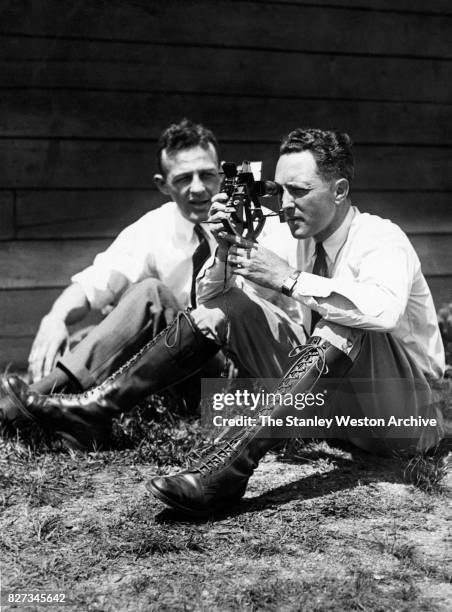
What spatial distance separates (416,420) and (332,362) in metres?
0.55

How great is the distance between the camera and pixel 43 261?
14.1 ft

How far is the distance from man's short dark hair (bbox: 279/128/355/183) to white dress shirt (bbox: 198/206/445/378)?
187 mm

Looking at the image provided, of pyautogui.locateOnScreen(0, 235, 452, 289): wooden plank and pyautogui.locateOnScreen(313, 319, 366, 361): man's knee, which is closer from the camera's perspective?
pyautogui.locateOnScreen(313, 319, 366, 361): man's knee

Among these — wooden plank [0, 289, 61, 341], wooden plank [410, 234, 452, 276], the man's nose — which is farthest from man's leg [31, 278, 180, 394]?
wooden plank [410, 234, 452, 276]

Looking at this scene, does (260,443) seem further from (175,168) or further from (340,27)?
(340,27)

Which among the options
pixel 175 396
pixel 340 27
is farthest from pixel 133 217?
pixel 340 27

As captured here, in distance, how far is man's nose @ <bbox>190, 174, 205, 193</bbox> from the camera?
358 centimetres

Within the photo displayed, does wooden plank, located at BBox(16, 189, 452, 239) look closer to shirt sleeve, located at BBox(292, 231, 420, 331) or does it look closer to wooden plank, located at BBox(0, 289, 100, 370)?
wooden plank, located at BBox(0, 289, 100, 370)

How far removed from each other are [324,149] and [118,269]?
45.5 inches

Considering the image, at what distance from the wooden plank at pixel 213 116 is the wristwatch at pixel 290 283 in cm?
189

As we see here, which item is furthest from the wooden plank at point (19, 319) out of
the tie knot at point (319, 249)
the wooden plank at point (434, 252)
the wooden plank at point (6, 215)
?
the wooden plank at point (434, 252)

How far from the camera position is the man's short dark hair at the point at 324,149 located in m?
2.94

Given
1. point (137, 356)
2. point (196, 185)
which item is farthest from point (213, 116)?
point (137, 356)

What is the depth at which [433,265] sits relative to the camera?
4.81 metres
